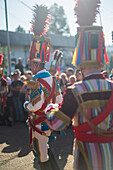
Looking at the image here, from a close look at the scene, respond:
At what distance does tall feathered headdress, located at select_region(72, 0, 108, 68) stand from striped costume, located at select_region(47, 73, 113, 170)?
6.0 inches

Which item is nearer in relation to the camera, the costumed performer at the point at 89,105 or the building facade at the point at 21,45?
the costumed performer at the point at 89,105

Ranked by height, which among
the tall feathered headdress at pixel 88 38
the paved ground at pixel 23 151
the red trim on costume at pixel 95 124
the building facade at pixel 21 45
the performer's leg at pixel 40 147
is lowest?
the paved ground at pixel 23 151

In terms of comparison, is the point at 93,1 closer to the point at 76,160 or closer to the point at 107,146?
the point at 107,146

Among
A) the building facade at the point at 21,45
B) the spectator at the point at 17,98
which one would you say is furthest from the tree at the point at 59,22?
the spectator at the point at 17,98

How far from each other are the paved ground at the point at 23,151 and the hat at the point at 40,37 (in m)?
1.93

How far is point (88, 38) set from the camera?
2.19 metres

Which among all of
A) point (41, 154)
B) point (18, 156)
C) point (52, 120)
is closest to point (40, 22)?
point (41, 154)

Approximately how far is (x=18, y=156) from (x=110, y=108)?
3.30 m

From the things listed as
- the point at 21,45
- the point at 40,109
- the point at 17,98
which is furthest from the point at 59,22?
the point at 40,109

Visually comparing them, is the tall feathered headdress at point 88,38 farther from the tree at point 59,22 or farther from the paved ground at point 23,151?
the tree at point 59,22

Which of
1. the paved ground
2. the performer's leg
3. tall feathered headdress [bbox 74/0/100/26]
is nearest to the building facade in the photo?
the paved ground

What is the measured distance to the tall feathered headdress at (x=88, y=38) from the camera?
7.11ft

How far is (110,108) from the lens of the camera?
2.06 m

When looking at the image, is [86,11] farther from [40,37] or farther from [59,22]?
[59,22]
